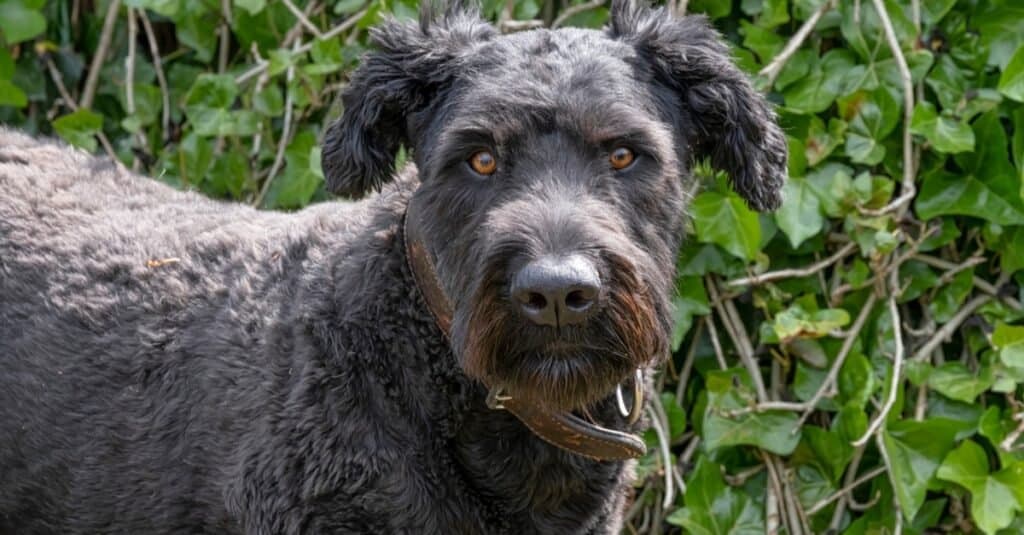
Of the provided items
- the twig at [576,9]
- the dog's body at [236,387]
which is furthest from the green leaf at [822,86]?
the dog's body at [236,387]

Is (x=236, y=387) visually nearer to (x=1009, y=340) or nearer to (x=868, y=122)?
(x=868, y=122)

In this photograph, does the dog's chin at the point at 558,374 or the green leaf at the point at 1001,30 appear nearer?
the dog's chin at the point at 558,374

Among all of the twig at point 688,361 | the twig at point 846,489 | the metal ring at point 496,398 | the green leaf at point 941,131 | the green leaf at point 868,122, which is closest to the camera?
the metal ring at point 496,398

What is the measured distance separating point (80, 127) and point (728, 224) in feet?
8.75

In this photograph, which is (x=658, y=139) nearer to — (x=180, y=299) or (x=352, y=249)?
(x=352, y=249)

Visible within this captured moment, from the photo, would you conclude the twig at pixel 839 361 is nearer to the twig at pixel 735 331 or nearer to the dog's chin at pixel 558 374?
the twig at pixel 735 331

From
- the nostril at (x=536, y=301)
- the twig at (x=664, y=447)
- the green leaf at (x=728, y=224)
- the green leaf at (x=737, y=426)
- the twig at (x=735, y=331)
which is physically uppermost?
the nostril at (x=536, y=301)

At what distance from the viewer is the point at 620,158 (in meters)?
3.17

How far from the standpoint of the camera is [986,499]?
14.3 feet

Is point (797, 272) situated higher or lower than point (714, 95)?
lower

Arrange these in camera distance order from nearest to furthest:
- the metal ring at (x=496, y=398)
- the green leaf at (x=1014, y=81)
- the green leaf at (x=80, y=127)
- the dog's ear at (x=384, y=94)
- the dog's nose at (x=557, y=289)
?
the dog's nose at (x=557, y=289)
the metal ring at (x=496, y=398)
the dog's ear at (x=384, y=94)
the green leaf at (x=1014, y=81)
the green leaf at (x=80, y=127)

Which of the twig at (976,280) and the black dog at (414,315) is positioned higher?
the black dog at (414,315)

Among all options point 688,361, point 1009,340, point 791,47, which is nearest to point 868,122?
point 791,47

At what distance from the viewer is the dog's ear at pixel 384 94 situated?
334cm
